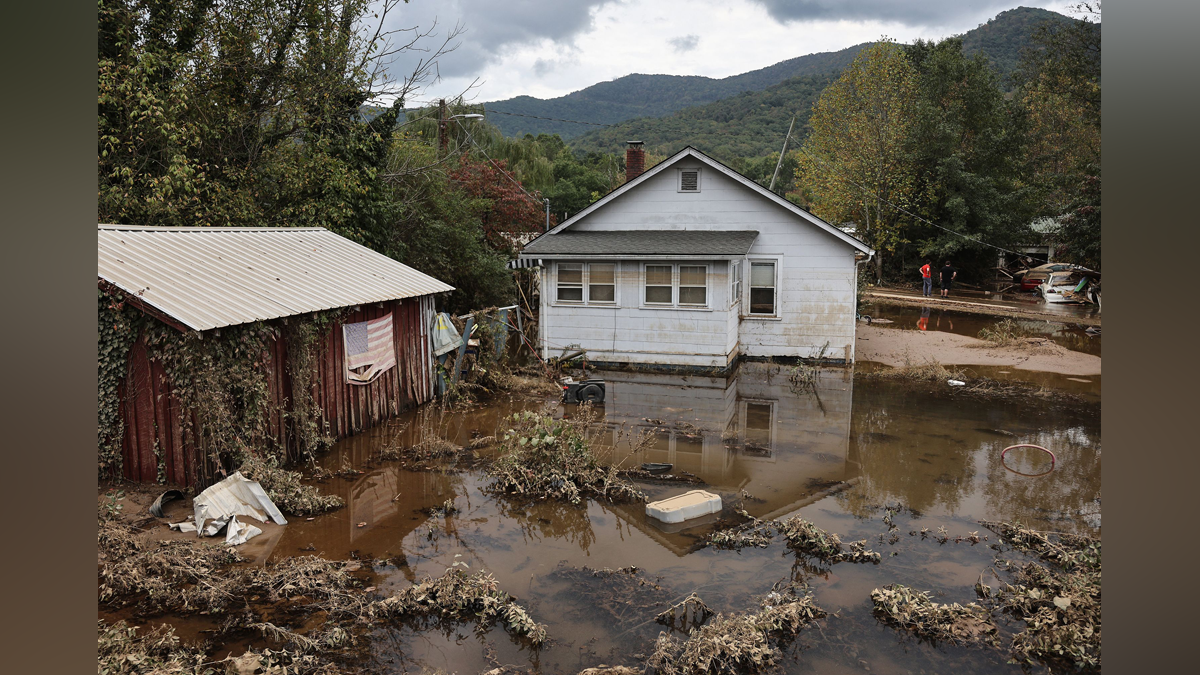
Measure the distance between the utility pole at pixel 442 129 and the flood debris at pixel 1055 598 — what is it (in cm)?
2026

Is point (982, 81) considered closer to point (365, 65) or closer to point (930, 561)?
point (365, 65)

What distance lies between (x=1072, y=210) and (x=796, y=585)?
1225 inches

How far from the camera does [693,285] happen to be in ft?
61.5

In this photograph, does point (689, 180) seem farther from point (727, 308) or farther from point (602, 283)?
point (727, 308)

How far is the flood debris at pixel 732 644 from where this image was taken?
6035mm

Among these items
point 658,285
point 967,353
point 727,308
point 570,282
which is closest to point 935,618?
point 727,308

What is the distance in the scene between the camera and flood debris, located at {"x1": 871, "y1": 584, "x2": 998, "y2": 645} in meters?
6.58

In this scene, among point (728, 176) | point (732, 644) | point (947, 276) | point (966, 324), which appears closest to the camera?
point (732, 644)

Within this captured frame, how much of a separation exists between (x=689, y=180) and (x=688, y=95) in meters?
121

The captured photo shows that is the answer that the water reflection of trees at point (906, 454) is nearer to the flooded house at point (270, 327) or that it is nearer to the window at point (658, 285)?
the window at point (658, 285)

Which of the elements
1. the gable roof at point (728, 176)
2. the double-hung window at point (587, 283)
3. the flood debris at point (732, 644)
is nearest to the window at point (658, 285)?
the double-hung window at point (587, 283)

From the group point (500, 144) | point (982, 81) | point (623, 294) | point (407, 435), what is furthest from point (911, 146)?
point (407, 435)

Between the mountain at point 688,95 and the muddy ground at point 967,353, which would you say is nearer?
the muddy ground at point 967,353

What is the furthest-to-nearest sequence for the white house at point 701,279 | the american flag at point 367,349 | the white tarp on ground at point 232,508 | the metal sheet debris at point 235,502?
the white house at point 701,279
the american flag at point 367,349
the metal sheet debris at point 235,502
the white tarp on ground at point 232,508
